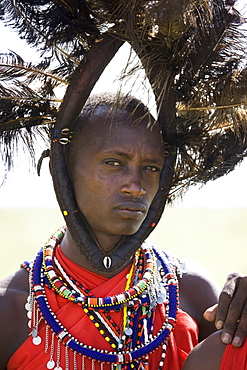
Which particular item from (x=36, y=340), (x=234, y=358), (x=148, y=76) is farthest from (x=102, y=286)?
(x=148, y=76)

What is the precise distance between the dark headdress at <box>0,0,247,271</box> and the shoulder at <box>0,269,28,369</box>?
419 millimetres

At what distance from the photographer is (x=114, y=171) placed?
282cm

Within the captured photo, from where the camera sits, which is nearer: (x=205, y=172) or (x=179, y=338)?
(x=179, y=338)

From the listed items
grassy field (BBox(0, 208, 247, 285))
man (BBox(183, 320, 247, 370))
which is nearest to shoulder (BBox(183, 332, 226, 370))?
man (BBox(183, 320, 247, 370))

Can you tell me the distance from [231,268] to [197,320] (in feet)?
39.1

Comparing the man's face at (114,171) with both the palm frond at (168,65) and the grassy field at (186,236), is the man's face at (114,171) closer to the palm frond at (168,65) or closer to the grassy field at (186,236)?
the palm frond at (168,65)

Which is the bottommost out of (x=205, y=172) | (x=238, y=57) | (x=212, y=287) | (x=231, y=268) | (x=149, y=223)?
(x=231, y=268)

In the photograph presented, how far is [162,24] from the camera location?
254cm

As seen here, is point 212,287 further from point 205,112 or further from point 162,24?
point 162,24

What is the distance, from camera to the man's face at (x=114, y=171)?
2801 mm

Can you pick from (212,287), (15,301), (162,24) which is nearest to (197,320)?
(212,287)

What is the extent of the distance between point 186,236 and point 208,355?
59.6 ft

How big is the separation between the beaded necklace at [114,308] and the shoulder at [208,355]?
20.0 inches

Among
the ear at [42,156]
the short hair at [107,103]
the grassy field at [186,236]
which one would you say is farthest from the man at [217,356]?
the grassy field at [186,236]
